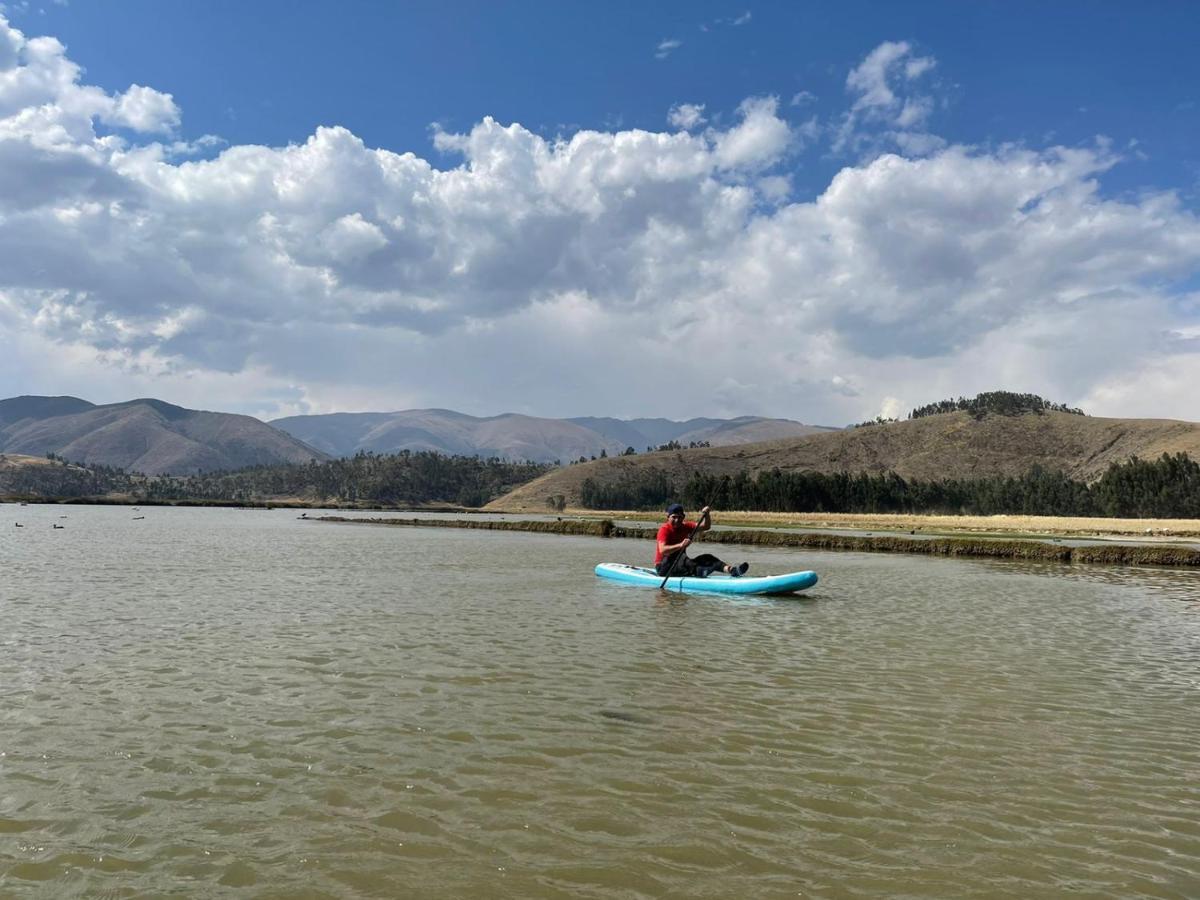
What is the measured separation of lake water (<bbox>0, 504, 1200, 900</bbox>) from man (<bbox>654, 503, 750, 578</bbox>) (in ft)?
26.9

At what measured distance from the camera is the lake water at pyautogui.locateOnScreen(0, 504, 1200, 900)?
7.44 meters

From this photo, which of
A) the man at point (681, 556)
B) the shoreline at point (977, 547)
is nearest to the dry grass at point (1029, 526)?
the shoreline at point (977, 547)

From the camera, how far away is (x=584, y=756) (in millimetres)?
10625

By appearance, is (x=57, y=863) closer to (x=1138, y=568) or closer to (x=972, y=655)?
(x=972, y=655)

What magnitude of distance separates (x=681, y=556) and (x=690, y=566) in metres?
0.52

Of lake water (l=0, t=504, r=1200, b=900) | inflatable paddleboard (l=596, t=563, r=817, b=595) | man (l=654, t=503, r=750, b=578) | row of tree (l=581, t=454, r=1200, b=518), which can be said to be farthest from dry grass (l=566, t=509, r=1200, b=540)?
lake water (l=0, t=504, r=1200, b=900)

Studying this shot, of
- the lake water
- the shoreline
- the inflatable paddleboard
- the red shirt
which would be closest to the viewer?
the lake water

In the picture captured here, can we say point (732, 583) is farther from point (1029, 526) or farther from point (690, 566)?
point (1029, 526)

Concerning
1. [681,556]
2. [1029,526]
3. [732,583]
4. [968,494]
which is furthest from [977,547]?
[968,494]

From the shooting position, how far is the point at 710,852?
307 inches

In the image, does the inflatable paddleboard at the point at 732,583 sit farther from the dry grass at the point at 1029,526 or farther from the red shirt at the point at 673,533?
the dry grass at the point at 1029,526

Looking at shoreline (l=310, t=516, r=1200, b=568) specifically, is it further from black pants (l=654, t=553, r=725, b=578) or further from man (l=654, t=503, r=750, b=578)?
man (l=654, t=503, r=750, b=578)

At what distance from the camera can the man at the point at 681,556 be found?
104ft

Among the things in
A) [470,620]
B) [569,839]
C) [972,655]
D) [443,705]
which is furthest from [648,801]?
[470,620]
